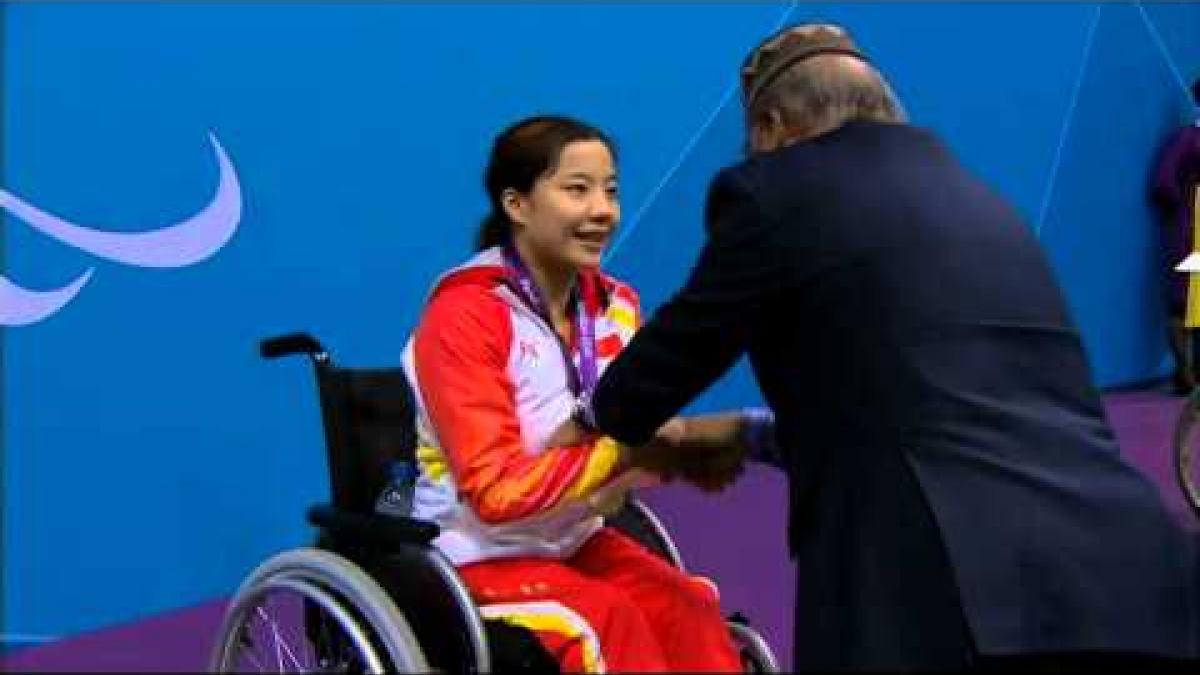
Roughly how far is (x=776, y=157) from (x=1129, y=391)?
574 cm

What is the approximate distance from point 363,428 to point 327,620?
29cm

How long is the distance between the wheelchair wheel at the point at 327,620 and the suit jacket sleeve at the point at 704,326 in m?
0.34

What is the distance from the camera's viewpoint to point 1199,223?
3.35 metres

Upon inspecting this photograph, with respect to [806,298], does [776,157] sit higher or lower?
higher

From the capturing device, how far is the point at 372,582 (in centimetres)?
186

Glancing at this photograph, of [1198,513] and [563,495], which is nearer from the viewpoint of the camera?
[563,495]

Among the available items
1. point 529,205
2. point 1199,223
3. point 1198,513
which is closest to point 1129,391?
point 1198,513

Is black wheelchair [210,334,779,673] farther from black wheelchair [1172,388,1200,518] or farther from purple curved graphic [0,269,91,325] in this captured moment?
black wheelchair [1172,388,1200,518]

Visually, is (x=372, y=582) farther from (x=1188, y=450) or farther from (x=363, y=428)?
(x=1188, y=450)

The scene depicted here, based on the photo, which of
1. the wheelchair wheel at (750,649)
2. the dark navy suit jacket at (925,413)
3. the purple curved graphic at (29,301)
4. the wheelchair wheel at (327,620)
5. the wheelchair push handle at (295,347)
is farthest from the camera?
the purple curved graphic at (29,301)

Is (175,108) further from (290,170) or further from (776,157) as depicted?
(776,157)

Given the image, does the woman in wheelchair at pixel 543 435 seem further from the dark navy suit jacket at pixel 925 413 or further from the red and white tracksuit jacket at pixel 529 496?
the dark navy suit jacket at pixel 925 413

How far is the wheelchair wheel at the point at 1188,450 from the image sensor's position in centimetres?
409

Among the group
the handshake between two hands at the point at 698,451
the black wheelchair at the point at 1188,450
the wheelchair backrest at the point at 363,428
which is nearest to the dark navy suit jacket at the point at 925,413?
the handshake between two hands at the point at 698,451
